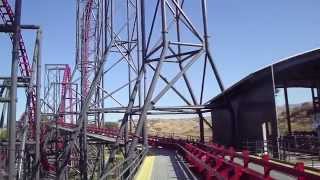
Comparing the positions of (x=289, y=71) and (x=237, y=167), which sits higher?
(x=289, y=71)

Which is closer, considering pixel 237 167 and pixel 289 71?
pixel 237 167

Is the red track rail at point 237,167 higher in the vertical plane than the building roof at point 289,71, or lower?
lower

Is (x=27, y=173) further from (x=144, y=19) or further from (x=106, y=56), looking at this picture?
(x=144, y=19)

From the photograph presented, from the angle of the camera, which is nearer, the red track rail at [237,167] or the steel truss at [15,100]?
the red track rail at [237,167]

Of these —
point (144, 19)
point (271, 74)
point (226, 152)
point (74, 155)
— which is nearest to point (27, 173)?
point (74, 155)

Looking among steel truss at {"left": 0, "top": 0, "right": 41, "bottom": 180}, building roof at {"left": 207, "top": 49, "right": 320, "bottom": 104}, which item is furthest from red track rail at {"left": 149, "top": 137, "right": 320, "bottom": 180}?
steel truss at {"left": 0, "top": 0, "right": 41, "bottom": 180}

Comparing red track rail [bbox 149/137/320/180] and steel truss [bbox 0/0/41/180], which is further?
Result: steel truss [bbox 0/0/41/180]

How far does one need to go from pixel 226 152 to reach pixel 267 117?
10.5 meters

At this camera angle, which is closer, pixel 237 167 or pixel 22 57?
pixel 237 167

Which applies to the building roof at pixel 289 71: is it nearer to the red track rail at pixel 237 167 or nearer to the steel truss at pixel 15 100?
the red track rail at pixel 237 167

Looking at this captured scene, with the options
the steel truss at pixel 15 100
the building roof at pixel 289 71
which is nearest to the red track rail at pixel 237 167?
the building roof at pixel 289 71

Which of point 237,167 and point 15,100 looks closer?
point 237,167

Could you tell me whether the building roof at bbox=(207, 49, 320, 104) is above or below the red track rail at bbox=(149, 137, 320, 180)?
above

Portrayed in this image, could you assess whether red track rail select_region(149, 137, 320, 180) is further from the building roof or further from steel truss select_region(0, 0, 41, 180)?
steel truss select_region(0, 0, 41, 180)
